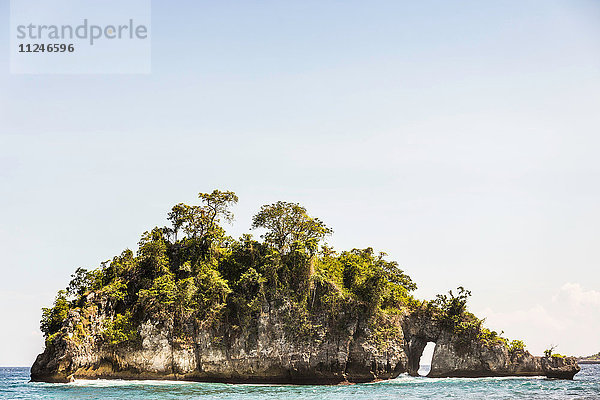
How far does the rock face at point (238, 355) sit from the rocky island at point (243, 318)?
0.24 ft

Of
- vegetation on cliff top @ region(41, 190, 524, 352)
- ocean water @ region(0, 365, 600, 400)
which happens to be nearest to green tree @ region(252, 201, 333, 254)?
vegetation on cliff top @ region(41, 190, 524, 352)

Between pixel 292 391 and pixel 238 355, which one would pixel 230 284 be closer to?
pixel 238 355

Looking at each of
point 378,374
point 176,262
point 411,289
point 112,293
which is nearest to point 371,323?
point 378,374

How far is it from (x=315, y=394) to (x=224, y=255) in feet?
48.6

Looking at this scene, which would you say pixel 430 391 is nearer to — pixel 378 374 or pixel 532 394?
pixel 532 394

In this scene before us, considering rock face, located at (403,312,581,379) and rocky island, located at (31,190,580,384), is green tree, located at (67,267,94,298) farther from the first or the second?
rock face, located at (403,312,581,379)

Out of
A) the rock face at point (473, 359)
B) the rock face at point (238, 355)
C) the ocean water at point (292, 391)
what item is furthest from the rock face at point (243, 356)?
the rock face at point (473, 359)

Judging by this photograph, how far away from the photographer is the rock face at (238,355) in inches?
1380

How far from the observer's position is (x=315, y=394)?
28844 mm

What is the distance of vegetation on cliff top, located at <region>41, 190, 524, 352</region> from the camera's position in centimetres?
3703

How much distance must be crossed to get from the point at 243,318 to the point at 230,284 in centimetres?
286

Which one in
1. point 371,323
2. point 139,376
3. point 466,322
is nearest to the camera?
point 139,376

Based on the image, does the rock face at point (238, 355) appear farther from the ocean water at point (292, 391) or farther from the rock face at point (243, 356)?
the ocean water at point (292, 391)

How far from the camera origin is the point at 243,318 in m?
37.8
